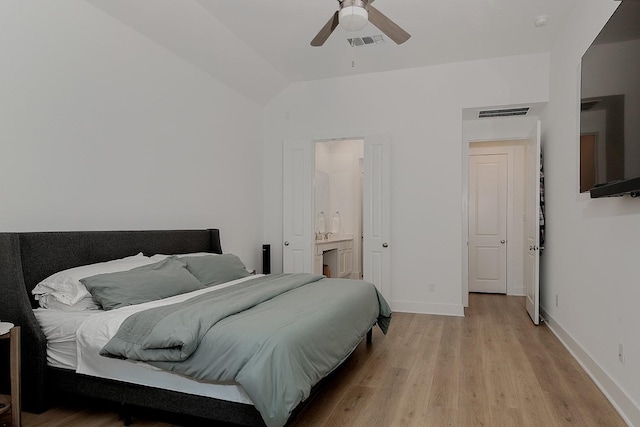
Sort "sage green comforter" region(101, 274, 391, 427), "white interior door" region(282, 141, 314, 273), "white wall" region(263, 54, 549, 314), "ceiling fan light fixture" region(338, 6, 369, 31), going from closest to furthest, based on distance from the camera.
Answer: "sage green comforter" region(101, 274, 391, 427)
"ceiling fan light fixture" region(338, 6, 369, 31)
"white wall" region(263, 54, 549, 314)
"white interior door" region(282, 141, 314, 273)

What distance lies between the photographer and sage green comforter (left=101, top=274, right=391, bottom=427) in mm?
1945

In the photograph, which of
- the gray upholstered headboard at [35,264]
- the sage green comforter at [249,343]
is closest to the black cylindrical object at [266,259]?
the gray upholstered headboard at [35,264]

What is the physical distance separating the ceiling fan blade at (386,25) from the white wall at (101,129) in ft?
7.22

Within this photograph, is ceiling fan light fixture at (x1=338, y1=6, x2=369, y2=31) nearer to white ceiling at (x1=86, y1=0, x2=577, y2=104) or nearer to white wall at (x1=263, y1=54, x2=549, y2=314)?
white ceiling at (x1=86, y1=0, x2=577, y2=104)

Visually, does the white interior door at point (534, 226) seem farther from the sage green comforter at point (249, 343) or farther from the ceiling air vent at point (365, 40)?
the sage green comforter at point (249, 343)

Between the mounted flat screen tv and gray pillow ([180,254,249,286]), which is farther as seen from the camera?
gray pillow ([180,254,249,286])

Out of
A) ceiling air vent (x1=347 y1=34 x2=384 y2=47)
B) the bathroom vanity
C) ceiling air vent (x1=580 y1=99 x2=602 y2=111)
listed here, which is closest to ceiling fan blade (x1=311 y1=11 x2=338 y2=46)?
ceiling air vent (x1=347 y1=34 x2=384 y2=47)

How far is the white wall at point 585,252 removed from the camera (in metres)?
2.48

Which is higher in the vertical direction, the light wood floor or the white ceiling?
the white ceiling

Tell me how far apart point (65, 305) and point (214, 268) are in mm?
1289

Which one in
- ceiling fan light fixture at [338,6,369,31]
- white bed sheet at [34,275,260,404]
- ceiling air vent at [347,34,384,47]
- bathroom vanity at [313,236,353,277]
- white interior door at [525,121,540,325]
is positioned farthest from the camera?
bathroom vanity at [313,236,353,277]

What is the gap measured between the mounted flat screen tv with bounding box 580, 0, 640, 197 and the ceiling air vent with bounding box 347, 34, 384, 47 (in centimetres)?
214

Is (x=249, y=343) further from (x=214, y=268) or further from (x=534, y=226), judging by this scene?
(x=534, y=226)

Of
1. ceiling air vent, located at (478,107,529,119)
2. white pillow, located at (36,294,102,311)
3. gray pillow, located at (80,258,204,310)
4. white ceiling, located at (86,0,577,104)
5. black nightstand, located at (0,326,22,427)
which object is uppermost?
white ceiling, located at (86,0,577,104)
